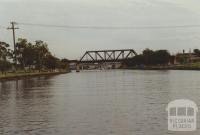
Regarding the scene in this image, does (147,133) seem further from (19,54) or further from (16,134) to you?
(19,54)

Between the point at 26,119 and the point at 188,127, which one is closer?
the point at 188,127

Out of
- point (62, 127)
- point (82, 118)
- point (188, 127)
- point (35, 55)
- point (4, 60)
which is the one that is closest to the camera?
point (188, 127)

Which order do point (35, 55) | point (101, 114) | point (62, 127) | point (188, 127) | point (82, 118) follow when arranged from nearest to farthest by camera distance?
point (188, 127), point (62, 127), point (82, 118), point (101, 114), point (35, 55)

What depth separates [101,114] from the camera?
904 inches

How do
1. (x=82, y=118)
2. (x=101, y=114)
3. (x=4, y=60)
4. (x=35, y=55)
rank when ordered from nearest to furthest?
(x=82, y=118)
(x=101, y=114)
(x=4, y=60)
(x=35, y=55)

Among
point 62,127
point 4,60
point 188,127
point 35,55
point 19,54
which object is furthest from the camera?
point 35,55

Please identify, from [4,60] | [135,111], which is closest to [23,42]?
[4,60]

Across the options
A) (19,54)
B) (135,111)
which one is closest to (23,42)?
(19,54)

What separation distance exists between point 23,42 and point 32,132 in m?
111

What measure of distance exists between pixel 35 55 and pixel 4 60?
3281 centimetres

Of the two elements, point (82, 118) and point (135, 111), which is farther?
point (135, 111)

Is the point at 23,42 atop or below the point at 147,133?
atop

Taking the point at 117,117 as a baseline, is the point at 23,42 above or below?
above

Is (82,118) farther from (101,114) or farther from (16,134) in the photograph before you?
(16,134)
